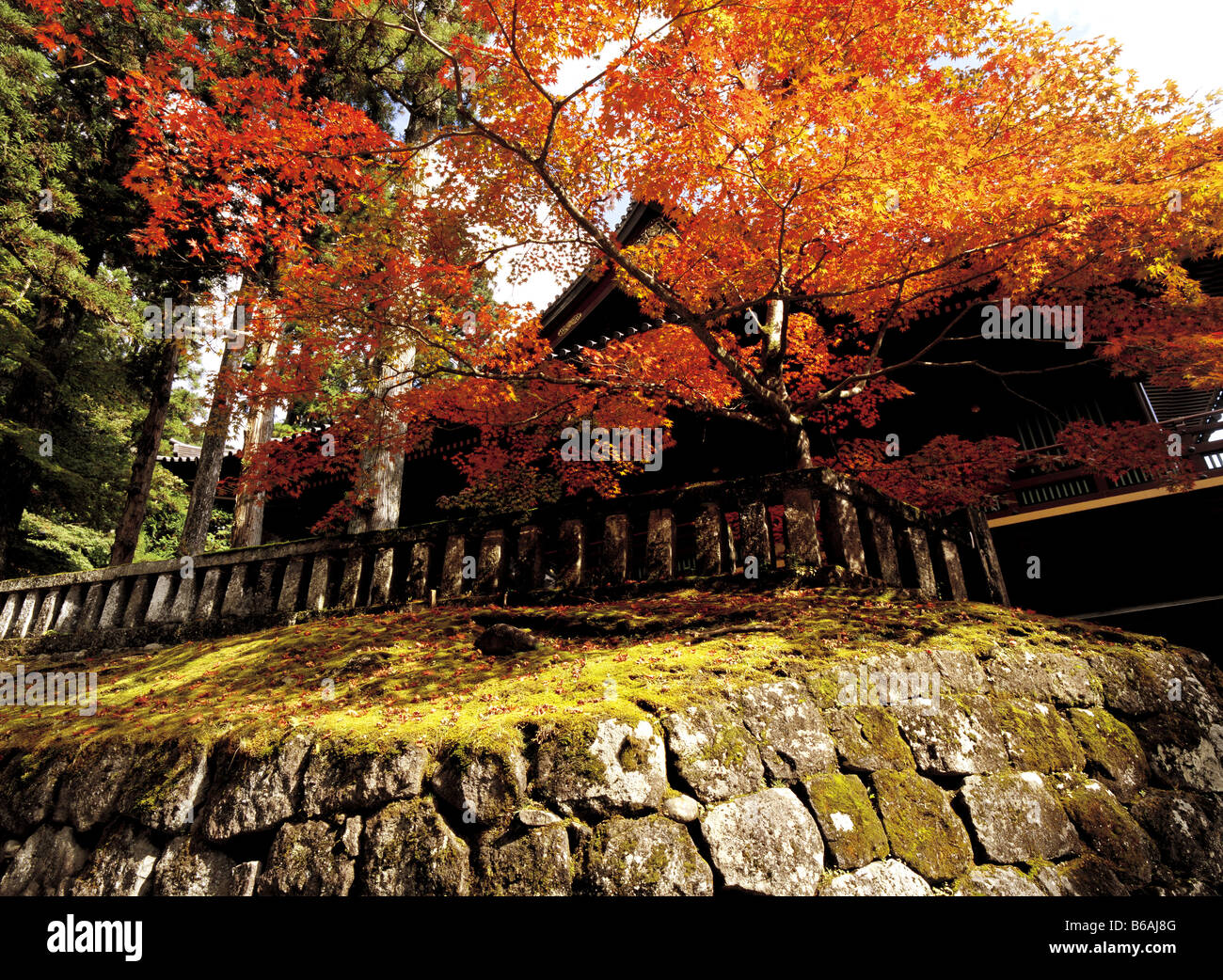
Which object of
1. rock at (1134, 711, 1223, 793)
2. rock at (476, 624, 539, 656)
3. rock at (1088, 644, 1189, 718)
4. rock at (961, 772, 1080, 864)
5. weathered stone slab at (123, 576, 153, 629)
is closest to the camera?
rock at (961, 772, 1080, 864)

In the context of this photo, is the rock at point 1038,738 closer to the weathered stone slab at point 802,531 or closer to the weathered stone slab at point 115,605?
the weathered stone slab at point 802,531

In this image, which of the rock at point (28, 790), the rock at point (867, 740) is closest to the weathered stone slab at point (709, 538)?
the rock at point (867, 740)

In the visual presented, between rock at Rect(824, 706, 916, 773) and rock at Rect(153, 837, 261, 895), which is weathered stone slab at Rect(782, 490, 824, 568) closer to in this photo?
rock at Rect(824, 706, 916, 773)

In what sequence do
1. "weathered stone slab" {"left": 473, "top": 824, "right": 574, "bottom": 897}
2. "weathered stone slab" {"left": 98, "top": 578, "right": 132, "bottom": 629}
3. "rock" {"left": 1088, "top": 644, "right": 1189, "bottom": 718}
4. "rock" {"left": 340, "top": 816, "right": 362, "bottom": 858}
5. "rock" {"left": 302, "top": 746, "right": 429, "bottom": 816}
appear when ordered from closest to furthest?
"weathered stone slab" {"left": 473, "top": 824, "right": 574, "bottom": 897}
"rock" {"left": 340, "top": 816, "right": 362, "bottom": 858}
"rock" {"left": 302, "top": 746, "right": 429, "bottom": 816}
"rock" {"left": 1088, "top": 644, "right": 1189, "bottom": 718}
"weathered stone slab" {"left": 98, "top": 578, "right": 132, "bottom": 629}

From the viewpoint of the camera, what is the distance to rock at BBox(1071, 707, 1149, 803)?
14.2ft

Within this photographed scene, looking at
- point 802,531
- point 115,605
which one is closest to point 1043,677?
point 802,531

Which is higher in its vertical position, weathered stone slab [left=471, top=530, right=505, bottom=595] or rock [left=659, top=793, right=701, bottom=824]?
weathered stone slab [left=471, top=530, right=505, bottom=595]

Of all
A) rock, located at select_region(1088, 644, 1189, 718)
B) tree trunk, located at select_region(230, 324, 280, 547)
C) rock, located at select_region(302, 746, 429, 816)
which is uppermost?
tree trunk, located at select_region(230, 324, 280, 547)

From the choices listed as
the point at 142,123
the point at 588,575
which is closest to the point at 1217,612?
the point at 588,575

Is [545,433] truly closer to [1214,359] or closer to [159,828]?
[159,828]

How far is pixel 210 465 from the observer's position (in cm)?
1416

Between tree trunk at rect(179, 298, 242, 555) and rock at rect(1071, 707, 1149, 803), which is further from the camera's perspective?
tree trunk at rect(179, 298, 242, 555)

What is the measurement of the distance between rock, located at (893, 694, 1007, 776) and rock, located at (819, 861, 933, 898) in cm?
68

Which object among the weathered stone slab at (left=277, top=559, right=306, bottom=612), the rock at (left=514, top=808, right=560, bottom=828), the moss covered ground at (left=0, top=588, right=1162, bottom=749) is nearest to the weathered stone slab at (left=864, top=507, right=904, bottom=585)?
the moss covered ground at (left=0, top=588, right=1162, bottom=749)
